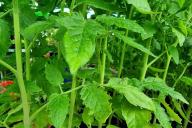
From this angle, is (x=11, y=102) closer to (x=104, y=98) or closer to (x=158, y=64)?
(x=104, y=98)

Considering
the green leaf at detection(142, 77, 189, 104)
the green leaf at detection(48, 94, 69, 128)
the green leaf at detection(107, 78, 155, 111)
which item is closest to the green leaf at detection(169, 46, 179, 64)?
the green leaf at detection(142, 77, 189, 104)

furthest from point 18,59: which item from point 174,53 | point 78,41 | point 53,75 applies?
point 174,53

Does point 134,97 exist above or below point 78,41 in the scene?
below

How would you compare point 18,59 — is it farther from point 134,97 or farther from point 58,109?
point 134,97

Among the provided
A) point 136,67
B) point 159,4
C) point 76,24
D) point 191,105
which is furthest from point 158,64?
point 76,24

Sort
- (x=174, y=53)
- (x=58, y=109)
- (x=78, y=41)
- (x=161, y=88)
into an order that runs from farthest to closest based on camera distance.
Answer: (x=174, y=53) → (x=161, y=88) → (x=58, y=109) → (x=78, y=41)

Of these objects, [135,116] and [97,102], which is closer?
[97,102]
